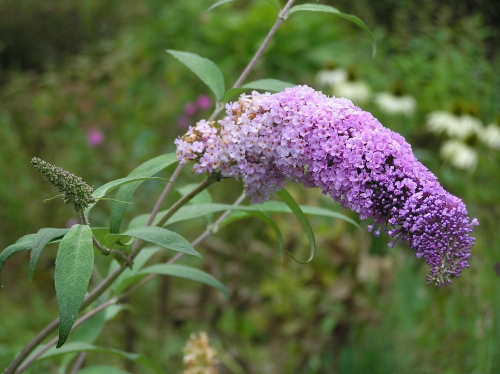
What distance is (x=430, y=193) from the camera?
119 cm

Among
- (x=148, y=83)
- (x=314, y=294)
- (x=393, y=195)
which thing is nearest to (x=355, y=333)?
(x=314, y=294)

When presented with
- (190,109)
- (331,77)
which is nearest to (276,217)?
(190,109)

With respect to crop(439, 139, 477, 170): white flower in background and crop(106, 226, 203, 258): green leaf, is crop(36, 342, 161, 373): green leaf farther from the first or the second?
crop(439, 139, 477, 170): white flower in background

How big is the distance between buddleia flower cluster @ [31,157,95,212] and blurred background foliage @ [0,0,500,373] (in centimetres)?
98

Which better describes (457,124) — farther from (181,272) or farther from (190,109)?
(181,272)

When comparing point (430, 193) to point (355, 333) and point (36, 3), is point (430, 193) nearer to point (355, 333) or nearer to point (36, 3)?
point (355, 333)

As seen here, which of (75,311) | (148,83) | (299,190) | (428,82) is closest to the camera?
(75,311)

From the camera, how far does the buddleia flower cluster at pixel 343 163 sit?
1174mm

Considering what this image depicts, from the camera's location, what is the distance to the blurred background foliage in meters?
3.01

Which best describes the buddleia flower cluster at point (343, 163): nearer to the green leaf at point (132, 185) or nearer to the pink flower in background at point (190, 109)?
the green leaf at point (132, 185)

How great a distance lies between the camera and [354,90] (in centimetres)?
440

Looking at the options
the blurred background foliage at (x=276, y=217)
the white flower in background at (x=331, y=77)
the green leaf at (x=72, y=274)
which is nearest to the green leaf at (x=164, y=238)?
the green leaf at (x=72, y=274)

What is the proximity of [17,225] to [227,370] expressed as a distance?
2104 millimetres

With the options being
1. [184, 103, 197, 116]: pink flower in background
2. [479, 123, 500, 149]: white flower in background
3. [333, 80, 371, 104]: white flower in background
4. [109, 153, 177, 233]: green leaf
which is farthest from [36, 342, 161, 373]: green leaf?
[333, 80, 371, 104]: white flower in background
